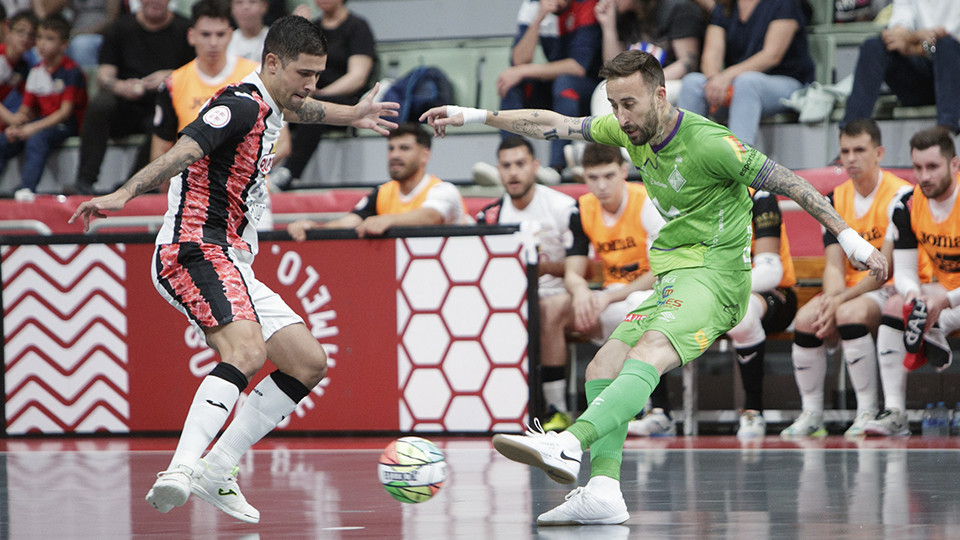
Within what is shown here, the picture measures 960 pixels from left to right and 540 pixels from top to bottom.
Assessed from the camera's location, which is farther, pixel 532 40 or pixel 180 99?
pixel 532 40

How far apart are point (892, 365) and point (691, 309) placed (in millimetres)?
3045

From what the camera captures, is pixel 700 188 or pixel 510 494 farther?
pixel 510 494

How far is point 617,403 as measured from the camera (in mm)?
3807

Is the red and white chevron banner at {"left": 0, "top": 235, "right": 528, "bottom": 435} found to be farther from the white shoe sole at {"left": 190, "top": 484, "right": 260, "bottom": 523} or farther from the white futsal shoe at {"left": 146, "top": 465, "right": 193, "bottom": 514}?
the white futsal shoe at {"left": 146, "top": 465, "right": 193, "bottom": 514}

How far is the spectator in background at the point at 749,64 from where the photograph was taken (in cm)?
806

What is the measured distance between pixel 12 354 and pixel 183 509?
3.45 meters

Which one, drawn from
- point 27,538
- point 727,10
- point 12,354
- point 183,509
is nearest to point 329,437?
point 12,354

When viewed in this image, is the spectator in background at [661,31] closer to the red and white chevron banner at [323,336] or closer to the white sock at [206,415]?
the red and white chevron banner at [323,336]

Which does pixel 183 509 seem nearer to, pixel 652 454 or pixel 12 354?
pixel 652 454

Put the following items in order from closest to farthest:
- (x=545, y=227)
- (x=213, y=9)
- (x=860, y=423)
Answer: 1. (x=860, y=423)
2. (x=545, y=227)
3. (x=213, y=9)

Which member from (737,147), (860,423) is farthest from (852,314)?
(737,147)

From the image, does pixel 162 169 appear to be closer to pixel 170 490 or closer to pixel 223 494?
pixel 170 490

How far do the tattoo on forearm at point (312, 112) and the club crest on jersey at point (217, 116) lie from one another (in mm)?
637

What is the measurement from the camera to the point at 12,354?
7418 millimetres
